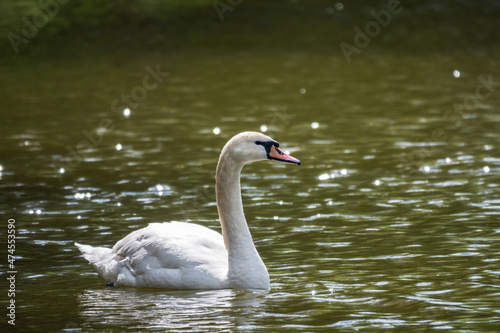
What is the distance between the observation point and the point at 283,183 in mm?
17328

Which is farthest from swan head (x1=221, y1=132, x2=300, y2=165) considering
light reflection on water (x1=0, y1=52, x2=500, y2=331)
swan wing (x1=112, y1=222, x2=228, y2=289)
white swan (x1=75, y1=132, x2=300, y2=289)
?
light reflection on water (x1=0, y1=52, x2=500, y2=331)

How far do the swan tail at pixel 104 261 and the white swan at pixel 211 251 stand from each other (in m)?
0.01

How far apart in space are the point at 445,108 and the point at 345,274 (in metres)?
12.6

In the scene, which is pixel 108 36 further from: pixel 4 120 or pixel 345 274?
pixel 345 274

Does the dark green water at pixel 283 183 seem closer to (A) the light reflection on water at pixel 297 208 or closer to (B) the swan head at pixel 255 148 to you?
(A) the light reflection on water at pixel 297 208

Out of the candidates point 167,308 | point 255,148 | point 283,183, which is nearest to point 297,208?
point 283,183

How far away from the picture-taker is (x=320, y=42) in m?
37.4

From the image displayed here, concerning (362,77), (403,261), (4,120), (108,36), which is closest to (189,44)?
(108,36)

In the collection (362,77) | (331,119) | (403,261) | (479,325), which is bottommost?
(479,325)

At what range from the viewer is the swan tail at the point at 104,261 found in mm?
12000

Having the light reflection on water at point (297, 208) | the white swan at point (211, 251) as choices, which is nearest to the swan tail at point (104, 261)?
the white swan at point (211, 251)

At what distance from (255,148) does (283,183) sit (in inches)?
234

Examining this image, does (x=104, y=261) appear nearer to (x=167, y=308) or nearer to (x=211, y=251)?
(x=211, y=251)

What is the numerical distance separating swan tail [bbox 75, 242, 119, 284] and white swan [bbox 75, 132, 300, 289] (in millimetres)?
12
